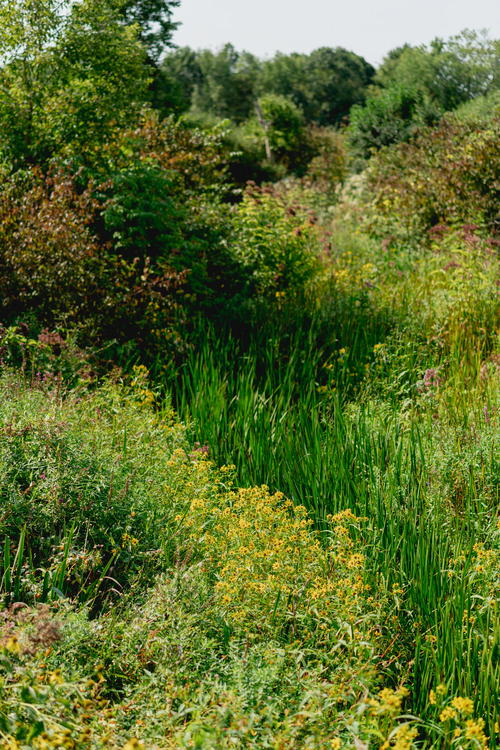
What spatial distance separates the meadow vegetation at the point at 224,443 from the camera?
2197 mm

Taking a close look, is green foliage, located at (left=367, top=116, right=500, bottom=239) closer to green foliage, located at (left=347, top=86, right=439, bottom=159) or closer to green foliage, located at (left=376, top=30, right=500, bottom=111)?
green foliage, located at (left=347, top=86, right=439, bottom=159)

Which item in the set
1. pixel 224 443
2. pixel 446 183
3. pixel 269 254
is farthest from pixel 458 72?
pixel 224 443

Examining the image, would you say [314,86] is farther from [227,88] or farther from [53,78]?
[53,78]

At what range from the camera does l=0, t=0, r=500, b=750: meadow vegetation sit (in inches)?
86.5

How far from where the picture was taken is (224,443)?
4.43m

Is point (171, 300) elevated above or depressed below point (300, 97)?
below

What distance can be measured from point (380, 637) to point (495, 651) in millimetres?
454

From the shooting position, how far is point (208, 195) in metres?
9.27

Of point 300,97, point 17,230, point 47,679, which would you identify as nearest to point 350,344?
point 17,230

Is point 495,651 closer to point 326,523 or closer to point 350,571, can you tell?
point 350,571

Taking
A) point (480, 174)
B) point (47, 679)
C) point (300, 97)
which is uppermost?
point (300, 97)

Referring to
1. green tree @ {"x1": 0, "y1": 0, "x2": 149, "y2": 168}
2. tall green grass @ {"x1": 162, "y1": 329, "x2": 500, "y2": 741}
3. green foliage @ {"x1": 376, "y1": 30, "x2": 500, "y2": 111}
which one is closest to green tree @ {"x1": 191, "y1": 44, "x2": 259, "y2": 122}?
green foliage @ {"x1": 376, "y1": 30, "x2": 500, "y2": 111}

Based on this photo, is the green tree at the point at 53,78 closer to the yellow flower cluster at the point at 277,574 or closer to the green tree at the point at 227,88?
the yellow flower cluster at the point at 277,574

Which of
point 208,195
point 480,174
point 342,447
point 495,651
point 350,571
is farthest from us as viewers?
point 480,174
